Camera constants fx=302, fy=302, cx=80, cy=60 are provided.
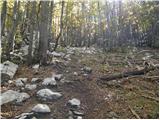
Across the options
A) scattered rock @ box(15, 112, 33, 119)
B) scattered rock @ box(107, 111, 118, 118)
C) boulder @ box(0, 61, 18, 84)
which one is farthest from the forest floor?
boulder @ box(0, 61, 18, 84)

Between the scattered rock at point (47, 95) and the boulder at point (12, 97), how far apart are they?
0.47 m

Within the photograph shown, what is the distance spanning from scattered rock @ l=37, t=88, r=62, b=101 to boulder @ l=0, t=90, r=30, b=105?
18.5 inches

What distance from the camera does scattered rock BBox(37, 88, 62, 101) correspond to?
941 centimetres

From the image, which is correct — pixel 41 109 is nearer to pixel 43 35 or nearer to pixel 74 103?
pixel 74 103

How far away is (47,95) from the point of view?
31.1 ft

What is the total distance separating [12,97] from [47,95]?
114 centimetres

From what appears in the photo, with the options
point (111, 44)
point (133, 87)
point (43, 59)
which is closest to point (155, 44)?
point (111, 44)

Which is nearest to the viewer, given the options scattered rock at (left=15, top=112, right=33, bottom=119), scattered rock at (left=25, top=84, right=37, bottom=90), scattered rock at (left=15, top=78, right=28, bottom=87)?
scattered rock at (left=15, top=112, right=33, bottom=119)

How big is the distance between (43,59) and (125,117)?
22.9 ft

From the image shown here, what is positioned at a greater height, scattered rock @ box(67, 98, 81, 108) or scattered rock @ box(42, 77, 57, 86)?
scattered rock @ box(42, 77, 57, 86)

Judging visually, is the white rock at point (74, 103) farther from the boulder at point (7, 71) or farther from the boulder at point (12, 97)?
the boulder at point (7, 71)

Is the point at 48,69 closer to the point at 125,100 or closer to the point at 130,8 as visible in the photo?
the point at 125,100

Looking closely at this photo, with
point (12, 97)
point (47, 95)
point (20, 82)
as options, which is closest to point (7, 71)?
point (20, 82)

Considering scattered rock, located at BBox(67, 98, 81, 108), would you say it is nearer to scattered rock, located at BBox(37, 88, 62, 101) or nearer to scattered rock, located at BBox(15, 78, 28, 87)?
scattered rock, located at BBox(37, 88, 62, 101)
